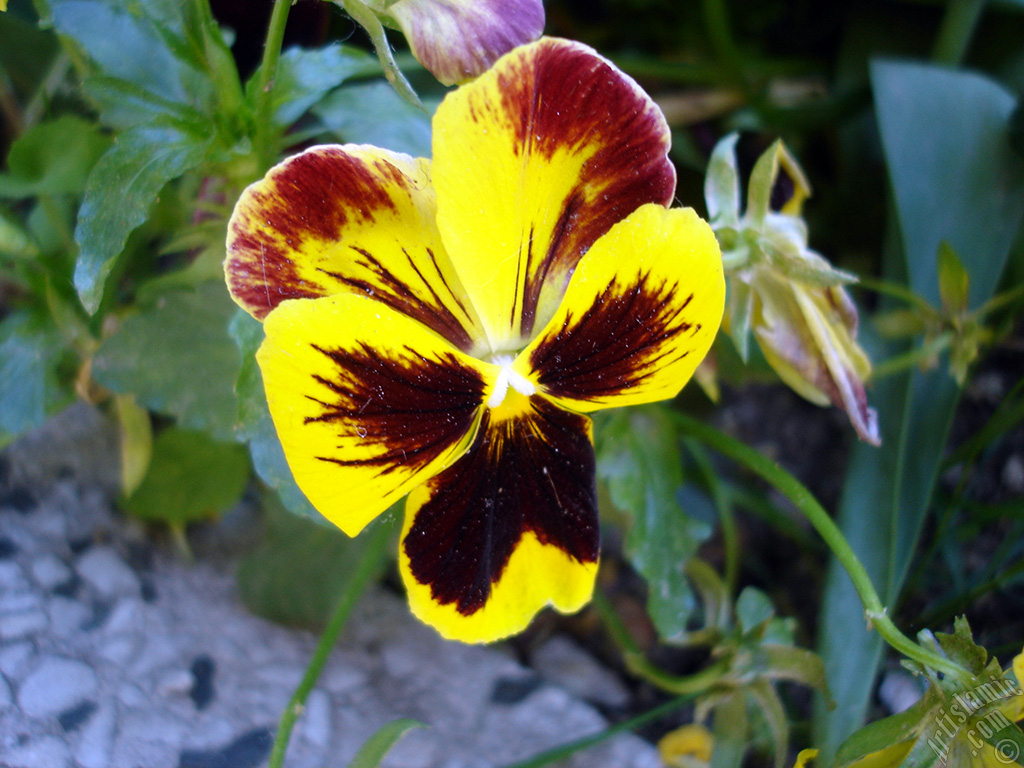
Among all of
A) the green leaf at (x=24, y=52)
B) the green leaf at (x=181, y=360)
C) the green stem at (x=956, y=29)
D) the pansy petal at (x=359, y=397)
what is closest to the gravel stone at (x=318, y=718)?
the green leaf at (x=181, y=360)

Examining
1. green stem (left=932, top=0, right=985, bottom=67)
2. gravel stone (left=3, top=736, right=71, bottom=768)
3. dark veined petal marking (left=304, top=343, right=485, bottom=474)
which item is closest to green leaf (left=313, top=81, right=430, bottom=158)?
dark veined petal marking (left=304, top=343, right=485, bottom=474)

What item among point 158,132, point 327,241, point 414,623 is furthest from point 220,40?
point 414,623

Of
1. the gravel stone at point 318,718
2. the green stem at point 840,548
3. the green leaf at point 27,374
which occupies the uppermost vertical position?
the green stem at point 840,548

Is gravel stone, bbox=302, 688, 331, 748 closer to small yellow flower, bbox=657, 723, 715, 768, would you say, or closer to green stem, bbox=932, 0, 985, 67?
small yellow flower, bbox=657, 723, 715, 768

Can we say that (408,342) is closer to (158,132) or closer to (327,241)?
(327,241)

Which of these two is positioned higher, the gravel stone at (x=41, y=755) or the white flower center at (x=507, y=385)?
the white flower center at (x=507, y=385)

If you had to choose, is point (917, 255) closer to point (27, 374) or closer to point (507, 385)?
point (507, 385)

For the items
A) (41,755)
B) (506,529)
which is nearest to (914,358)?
(506,529)

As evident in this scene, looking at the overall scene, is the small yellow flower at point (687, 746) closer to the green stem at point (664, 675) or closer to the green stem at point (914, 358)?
the green stem at point (664, 675)
